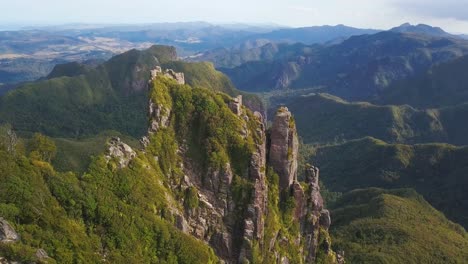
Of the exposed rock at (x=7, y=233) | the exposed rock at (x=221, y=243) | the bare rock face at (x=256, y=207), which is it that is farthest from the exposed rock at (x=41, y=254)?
the bare rock face at (x=256, y=207)

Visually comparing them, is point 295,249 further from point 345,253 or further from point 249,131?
point 345,253

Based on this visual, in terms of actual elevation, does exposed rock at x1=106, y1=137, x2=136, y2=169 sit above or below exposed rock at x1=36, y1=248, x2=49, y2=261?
above

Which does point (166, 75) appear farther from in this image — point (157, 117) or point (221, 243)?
point (221, 243)

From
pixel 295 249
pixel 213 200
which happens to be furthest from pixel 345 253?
pixel 213 200

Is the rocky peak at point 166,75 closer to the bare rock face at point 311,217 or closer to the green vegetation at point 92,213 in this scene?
the green vegetation at point 92,213

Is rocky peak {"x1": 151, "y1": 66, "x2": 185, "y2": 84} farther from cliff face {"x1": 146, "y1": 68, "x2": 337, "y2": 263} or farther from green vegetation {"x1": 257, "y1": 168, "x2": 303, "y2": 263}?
green vegetation {"x1": 257, "y1": 168, "x2": 303, "y2": 263}

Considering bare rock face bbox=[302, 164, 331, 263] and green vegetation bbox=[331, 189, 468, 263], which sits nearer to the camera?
bare rock face bbox=[302, 164, 331, 263]

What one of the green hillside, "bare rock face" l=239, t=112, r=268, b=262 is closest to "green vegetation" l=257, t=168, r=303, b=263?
"bare rock face" l=239, t=112, r=268, b=262
